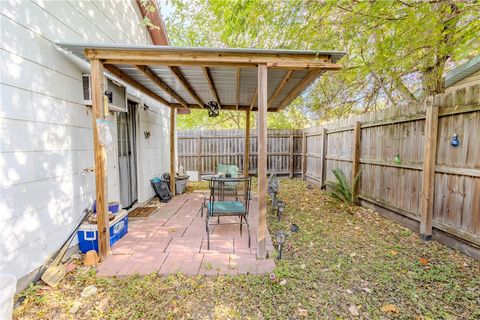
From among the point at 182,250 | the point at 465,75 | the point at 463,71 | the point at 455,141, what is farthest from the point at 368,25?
the point at 182,250

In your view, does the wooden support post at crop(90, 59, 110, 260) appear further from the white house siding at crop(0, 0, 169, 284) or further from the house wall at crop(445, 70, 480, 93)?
the house wall at crop(445, 70, 480, 93)

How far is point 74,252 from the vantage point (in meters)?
2.87

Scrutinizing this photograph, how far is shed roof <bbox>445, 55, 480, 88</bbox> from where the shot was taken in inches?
153

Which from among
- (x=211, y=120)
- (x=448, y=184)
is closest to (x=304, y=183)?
(x=448, y=184)

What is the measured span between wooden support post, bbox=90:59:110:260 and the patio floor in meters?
0.23

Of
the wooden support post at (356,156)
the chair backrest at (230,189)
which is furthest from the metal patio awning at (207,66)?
the wooden support post at (356,156)

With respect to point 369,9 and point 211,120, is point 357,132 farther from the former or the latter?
point 211,120

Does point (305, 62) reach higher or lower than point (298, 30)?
lower

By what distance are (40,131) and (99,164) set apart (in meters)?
0.64

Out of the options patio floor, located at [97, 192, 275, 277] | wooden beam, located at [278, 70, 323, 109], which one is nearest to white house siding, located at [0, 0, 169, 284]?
patio floor, located at [97, 192, 275, 277]

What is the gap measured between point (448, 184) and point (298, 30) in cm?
307

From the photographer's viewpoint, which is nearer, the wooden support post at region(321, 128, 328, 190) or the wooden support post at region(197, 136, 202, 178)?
the wooden support post at region(321, 128, 328, 190)

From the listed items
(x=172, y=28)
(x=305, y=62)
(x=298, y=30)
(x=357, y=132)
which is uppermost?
(x=172, y=28)

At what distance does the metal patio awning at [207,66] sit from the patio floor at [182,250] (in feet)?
7.70
